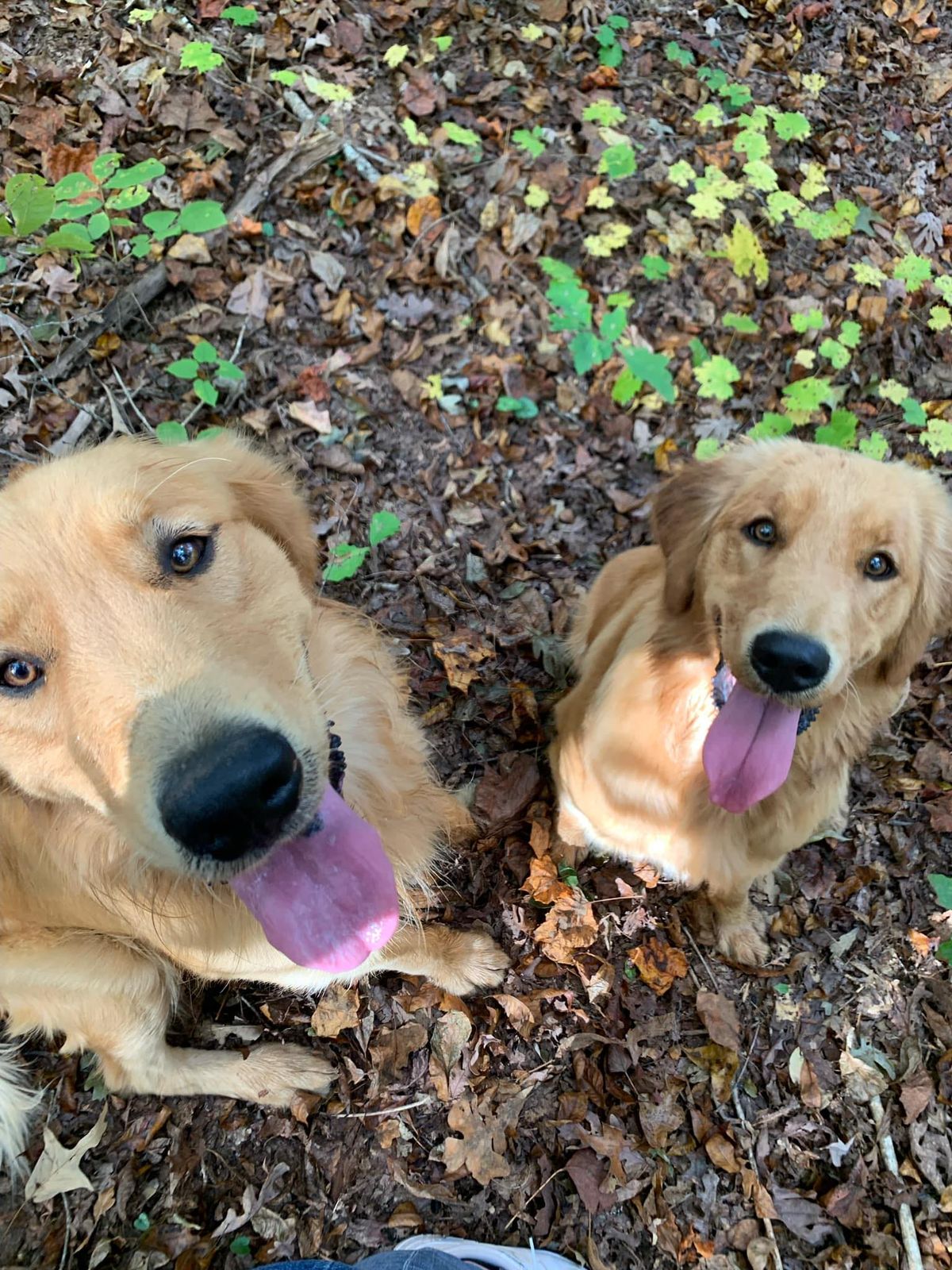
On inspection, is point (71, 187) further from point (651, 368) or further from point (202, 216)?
point (651, 368)

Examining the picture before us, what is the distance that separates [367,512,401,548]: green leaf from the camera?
3.83 meters

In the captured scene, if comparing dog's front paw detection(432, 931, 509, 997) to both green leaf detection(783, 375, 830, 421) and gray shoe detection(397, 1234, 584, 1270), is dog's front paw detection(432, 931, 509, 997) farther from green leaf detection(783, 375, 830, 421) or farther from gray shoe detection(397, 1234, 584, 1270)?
green leaf detection(783, 375, 830, 421)

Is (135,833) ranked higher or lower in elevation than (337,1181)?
higher

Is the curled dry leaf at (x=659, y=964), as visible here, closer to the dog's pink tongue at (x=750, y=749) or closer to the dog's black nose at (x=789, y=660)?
the dog's pink tongue at (x=750, y=749)

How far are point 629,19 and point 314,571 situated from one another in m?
5.11

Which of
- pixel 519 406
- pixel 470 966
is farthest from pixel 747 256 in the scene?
pixel 470 966

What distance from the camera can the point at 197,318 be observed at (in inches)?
161

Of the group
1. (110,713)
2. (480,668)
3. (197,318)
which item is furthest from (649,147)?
(110,713)

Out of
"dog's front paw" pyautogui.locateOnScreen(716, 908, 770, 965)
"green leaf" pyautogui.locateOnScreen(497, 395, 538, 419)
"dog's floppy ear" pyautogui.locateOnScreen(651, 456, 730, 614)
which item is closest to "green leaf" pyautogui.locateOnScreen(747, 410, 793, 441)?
"green leaf" pyautogui.locateOnScreen(497, 395, 538, 419)

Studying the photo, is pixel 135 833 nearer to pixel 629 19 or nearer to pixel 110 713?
pixel 110 713

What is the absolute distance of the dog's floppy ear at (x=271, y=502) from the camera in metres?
2.27

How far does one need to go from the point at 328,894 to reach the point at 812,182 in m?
5.42

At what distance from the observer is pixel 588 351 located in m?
4.28

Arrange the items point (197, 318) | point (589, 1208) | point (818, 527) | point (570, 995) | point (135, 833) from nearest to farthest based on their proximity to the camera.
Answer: point (135, 833), point (818, 527), point (589, 1208), point (570, 995), point (197, 318)
